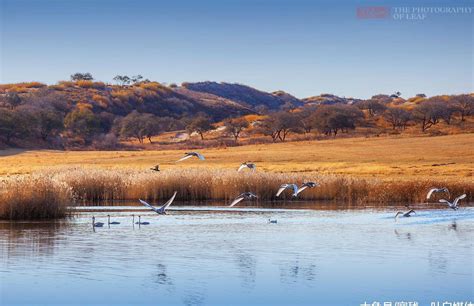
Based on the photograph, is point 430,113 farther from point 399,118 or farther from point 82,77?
point 82,77

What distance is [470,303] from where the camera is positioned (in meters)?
16.5

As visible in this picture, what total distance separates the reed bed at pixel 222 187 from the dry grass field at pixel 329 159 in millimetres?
13092

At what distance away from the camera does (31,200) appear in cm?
2978

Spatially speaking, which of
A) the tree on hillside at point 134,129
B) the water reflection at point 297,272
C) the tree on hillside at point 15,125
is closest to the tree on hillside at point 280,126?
the tree on hillside at point 134,129

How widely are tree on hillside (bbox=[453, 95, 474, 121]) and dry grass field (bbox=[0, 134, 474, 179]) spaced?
40.3 meters

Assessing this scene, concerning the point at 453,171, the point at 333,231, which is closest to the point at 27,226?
the point at 333,231

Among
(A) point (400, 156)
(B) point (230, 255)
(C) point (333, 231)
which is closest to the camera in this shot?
(B) point (230, 255)

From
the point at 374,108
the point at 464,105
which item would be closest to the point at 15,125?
the point at 374,108

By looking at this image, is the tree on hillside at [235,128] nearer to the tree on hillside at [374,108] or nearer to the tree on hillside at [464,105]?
the tree on hillside at [374,108]

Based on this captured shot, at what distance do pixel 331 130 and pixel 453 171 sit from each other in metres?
60.5

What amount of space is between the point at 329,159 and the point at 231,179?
30.0 meters

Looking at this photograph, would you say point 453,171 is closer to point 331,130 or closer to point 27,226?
point 27,226

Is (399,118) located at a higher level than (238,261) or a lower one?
higher

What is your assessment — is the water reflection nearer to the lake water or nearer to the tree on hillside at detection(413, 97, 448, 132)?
the lake water
